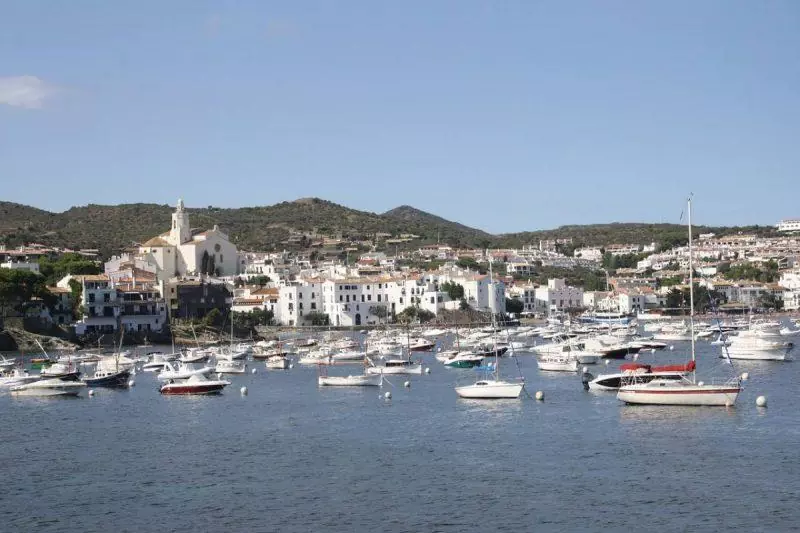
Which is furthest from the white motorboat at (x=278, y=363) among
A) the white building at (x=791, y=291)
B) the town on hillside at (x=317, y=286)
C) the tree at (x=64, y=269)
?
the white building at (x=791, y=291)

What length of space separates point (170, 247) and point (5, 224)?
53.5 m

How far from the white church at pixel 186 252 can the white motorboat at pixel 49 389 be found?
196ft

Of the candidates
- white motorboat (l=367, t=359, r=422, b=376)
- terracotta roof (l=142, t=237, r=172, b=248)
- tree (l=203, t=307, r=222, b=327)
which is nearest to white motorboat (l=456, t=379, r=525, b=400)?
white motorboat (l=367, t=359, r=422, b=376)

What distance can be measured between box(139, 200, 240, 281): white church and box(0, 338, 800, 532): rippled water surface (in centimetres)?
6859

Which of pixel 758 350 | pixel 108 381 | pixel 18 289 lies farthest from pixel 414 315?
pixel 108 381

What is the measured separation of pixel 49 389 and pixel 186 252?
221 feet

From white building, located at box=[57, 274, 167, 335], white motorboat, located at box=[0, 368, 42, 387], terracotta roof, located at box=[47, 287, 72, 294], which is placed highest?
terracotta roof, located at box=[47, 287, 72, 294]

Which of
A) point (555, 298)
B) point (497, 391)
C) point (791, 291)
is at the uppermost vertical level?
point (555, 298)

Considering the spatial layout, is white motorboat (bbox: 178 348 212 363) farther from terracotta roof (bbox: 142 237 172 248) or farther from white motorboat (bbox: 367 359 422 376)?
terracotta roof (bbox: 142 237 172 248)

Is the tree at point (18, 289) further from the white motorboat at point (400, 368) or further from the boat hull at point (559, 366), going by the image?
the boat hull at point (559, 366)

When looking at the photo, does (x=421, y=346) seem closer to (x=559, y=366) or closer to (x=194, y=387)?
(x=559, y=366)

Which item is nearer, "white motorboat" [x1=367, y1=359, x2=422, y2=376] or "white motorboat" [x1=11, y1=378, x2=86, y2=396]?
"white motorboat" [x1=11, y1=378, x2=86, y2=396]

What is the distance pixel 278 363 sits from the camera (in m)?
60.8

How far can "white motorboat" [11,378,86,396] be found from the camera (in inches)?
1832
